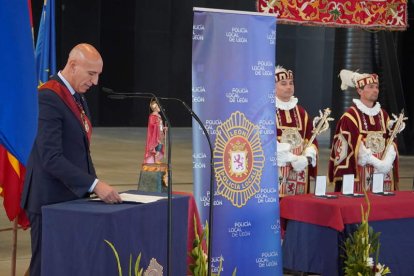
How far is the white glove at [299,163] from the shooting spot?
674cm

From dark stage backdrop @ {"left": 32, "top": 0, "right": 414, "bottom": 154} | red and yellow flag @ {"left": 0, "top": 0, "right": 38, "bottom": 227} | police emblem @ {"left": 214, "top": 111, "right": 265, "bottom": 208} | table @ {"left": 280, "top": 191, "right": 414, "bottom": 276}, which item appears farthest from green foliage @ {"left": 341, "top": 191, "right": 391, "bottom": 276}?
dark stage backdrop @ {"left": 32, "top": 0, "right": 414, "bottom": 154}

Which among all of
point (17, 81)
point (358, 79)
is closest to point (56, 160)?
point (17, 81)

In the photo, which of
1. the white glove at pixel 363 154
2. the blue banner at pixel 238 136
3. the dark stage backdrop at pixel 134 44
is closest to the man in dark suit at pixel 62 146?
the blue banner at pixel 238 136

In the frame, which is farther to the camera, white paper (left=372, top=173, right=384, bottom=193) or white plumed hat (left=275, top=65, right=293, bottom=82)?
white plumed hat (left=275, top=65, right=293, bottom=82)

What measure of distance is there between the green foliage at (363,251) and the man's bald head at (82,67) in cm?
214

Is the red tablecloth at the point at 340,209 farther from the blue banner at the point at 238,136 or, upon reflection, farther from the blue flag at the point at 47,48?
the blue flag at the point at 47,48

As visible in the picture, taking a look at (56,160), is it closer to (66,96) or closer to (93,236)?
(66,96)

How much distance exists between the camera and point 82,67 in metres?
4.24

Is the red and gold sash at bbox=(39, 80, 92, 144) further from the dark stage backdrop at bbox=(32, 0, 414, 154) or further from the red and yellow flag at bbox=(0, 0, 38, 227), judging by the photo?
the dark stage backdrop at bbox=(32, 0, 414, 154)

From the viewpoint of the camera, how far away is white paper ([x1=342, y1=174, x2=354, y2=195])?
6172mm

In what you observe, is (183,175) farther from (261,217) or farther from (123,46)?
(123,46)

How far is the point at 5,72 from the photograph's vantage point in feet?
8.89

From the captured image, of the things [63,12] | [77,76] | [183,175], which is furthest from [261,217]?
[63,12]

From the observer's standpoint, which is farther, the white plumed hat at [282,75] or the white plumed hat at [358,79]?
the white plumed hat at [358,79]
